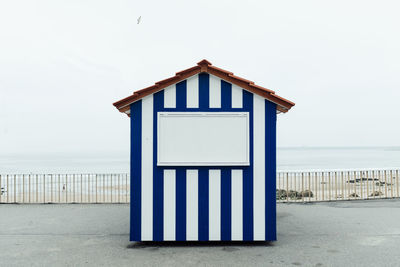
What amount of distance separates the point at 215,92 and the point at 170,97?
30.5 inches

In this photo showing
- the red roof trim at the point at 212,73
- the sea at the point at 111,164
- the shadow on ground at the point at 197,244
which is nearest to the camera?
the red roof trim at the point at 212,73

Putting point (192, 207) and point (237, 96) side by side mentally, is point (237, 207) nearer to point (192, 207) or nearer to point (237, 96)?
point (192, 207)

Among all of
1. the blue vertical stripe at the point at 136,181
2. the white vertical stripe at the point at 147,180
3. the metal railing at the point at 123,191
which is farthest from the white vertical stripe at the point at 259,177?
the metal railing at the point at 123,191

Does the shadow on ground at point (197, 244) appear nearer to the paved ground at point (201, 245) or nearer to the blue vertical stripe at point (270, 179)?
the paved ground at point (201, 245)

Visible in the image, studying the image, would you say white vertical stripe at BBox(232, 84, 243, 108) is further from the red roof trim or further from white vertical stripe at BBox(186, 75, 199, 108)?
white vertical stripe at BBox(186, 75, 199, 108)

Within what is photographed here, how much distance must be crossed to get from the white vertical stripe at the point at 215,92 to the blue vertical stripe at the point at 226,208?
1243 mm

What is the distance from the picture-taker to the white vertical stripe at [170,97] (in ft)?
17.8

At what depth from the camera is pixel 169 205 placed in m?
5.38

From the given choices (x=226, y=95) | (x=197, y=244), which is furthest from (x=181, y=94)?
(x=197, y=244)

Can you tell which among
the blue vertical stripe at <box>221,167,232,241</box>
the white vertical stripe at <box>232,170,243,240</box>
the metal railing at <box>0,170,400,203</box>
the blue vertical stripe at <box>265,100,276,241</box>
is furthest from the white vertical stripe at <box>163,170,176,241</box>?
the metal railing at <box>0,170,400,203</box>

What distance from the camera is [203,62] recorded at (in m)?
5.36

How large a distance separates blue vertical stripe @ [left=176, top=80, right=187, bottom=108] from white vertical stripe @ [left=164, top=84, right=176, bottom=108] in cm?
6

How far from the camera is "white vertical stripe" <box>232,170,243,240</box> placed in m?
5.38

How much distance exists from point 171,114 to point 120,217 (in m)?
3.76
